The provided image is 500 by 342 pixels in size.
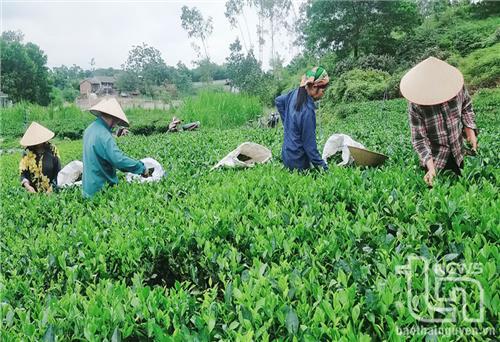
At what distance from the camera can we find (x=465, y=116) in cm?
342

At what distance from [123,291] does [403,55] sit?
2316 centimetres

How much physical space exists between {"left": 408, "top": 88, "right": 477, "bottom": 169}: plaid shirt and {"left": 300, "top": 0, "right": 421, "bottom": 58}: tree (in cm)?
2187

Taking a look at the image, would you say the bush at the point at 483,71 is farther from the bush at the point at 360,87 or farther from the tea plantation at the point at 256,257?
the tea plantation at the point at 256,257

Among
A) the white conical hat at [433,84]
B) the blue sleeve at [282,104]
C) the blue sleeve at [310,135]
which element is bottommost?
the blue sleeve at [310,135]

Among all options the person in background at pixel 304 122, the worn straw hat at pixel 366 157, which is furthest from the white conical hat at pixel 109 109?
the worn straw hat at pixel 366 157

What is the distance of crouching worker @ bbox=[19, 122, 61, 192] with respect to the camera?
5.40 metres

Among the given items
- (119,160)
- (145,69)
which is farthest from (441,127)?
(145,69)

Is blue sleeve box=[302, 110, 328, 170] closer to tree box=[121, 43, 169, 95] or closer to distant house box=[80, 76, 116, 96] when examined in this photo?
tree box=[121, 43, 169, 95]

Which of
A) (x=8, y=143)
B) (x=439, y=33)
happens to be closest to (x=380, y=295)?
(x=8, y=143)

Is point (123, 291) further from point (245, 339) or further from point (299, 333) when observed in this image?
point (299, 333)

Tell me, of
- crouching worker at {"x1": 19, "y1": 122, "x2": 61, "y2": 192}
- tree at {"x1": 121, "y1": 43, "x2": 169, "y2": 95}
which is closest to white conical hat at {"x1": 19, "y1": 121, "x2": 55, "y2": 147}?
crouching worker at {"x1": 19, "y1": 122, "x2": 61, "y2": 192}

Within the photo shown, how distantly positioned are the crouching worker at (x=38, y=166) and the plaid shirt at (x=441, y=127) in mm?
4402

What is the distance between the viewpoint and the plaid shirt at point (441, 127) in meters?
3.31

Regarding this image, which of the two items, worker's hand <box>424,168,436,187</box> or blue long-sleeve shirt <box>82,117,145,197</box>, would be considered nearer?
worker's hand <box>424,168,436,187</box>
